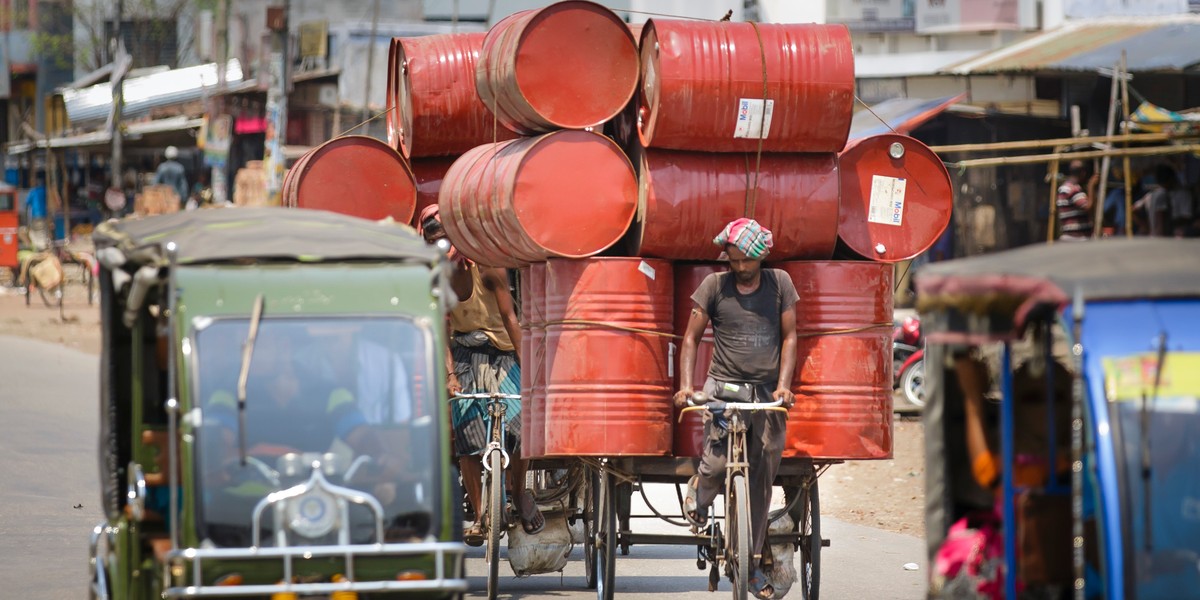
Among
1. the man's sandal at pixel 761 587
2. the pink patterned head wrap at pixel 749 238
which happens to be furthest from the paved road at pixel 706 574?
the pink patterned head wrap at pixel 749 238

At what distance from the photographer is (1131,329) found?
4.66m

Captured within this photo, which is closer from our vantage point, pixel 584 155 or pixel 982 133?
pixel 584 155

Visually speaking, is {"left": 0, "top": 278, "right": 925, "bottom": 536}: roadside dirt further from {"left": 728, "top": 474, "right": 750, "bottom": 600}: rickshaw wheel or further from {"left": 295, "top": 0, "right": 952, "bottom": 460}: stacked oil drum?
{"left": 728, "top": 474, "right": 750, "bottom": 600}: rickshaw wheel

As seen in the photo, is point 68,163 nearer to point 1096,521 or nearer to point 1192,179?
point 1192,179

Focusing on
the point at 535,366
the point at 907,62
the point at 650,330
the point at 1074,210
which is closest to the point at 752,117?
the point at 650,330

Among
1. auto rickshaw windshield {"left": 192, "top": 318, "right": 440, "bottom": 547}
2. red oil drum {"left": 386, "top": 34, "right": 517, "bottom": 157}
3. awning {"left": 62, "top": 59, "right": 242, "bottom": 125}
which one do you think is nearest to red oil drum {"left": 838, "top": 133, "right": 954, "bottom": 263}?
red oil drum {"left": 386, "top": 34, "right": 517, "bottom": 157}

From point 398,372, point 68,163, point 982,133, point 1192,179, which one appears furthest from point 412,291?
point 68,163

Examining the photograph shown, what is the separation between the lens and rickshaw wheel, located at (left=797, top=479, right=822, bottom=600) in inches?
304

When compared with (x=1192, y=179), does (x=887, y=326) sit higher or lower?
lower

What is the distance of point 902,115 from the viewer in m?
21.0

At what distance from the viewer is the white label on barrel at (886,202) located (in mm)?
8211

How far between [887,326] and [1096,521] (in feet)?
10.7

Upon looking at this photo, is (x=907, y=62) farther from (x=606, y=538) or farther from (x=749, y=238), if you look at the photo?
(x=749, y=238)

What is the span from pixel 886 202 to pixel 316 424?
12.4 ft
